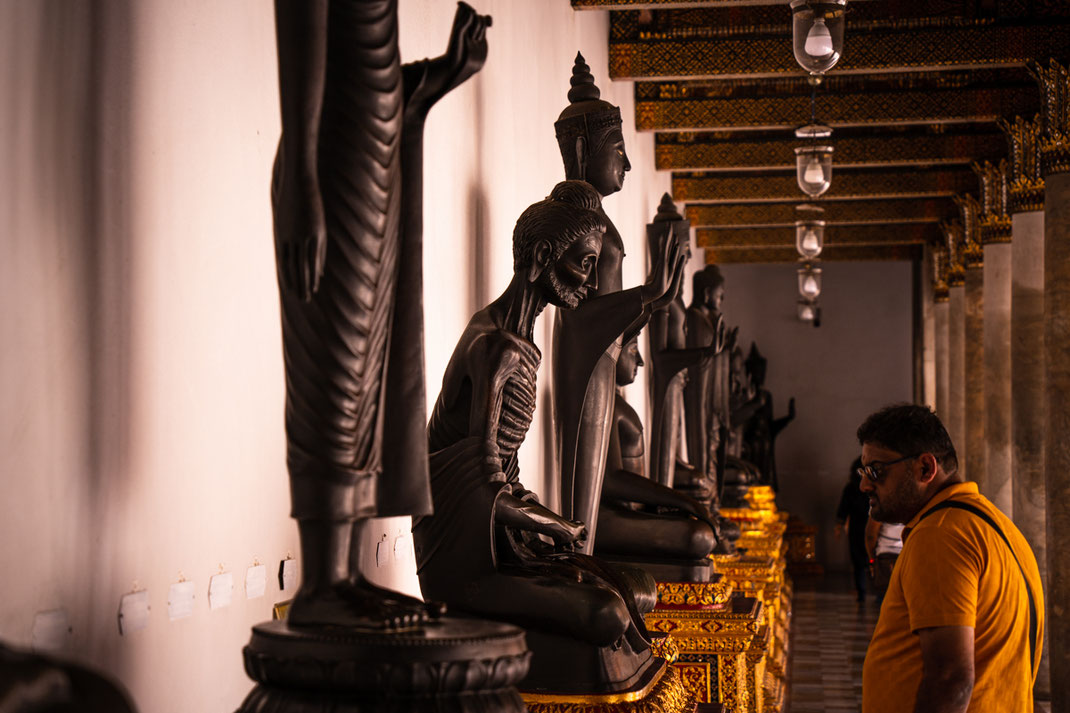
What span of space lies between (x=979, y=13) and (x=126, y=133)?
29.9ft

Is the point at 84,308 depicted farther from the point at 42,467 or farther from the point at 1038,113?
the point at 1038,113

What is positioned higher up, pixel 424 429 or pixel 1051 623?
pixel 424 429

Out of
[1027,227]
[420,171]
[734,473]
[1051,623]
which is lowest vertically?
[1051,623]

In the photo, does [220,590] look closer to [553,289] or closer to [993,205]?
[553,289]

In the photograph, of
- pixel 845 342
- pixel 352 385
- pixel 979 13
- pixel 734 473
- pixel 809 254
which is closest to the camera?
pixel 352 385

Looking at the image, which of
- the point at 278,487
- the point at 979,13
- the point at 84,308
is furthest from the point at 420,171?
the point at 979,13

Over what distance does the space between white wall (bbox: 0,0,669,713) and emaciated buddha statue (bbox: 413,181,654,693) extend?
0.41 metres

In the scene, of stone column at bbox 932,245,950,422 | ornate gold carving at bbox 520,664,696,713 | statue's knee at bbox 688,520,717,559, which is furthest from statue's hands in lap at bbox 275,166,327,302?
stone column at bbox 932,245,950,422

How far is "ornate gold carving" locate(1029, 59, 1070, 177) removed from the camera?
33.8 ft

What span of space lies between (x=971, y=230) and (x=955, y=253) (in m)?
1.71

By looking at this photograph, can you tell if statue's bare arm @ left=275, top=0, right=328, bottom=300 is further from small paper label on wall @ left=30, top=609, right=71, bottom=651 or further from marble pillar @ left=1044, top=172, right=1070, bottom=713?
marble pillar @ left=1044, top=172, right=1070, bottom=713

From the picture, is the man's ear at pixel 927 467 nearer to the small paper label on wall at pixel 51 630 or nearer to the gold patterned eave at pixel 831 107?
the small paper label on wall at pixel 51 630

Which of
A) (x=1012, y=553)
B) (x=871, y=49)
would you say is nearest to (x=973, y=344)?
(x=871, y=49)

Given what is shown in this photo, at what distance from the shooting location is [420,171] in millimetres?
2328
